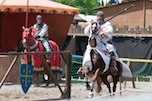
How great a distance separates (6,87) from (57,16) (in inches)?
177

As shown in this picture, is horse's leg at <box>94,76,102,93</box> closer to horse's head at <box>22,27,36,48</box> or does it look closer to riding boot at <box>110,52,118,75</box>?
riding boot at <box>110,52,118,75</box>

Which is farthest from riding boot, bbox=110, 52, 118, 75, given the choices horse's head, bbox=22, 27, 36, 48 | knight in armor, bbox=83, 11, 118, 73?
horse's head, bbox=22, 27, 36, 48

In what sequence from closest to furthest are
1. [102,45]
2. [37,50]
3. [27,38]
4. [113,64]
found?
[102,45], [113,64], [27,38], [37,50]

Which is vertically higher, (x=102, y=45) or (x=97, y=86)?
(x=102, y=45)

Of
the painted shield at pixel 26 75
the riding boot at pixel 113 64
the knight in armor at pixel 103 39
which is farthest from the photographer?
the riding boot at pixel 113 64

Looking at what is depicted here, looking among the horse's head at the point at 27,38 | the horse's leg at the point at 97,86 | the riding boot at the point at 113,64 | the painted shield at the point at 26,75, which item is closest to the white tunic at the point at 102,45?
the riding boot at the point at 113,64

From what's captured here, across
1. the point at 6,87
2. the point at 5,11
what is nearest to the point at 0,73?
the point at 6,87

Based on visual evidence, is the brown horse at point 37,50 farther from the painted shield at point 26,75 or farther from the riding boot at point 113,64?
the painted shield at point 26,75

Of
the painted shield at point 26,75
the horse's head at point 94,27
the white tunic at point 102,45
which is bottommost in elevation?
the painted shield at point 26,75

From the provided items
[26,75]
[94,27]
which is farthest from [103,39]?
[26,75]

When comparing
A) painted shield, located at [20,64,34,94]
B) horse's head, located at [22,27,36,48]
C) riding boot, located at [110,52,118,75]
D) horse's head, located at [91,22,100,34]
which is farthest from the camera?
horse's head, located at [22,27,36,48]

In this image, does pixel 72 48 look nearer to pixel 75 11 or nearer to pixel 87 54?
pixel 75 11

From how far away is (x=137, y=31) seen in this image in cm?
1850

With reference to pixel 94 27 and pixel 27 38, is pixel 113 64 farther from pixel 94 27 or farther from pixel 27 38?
pixel 27 38
